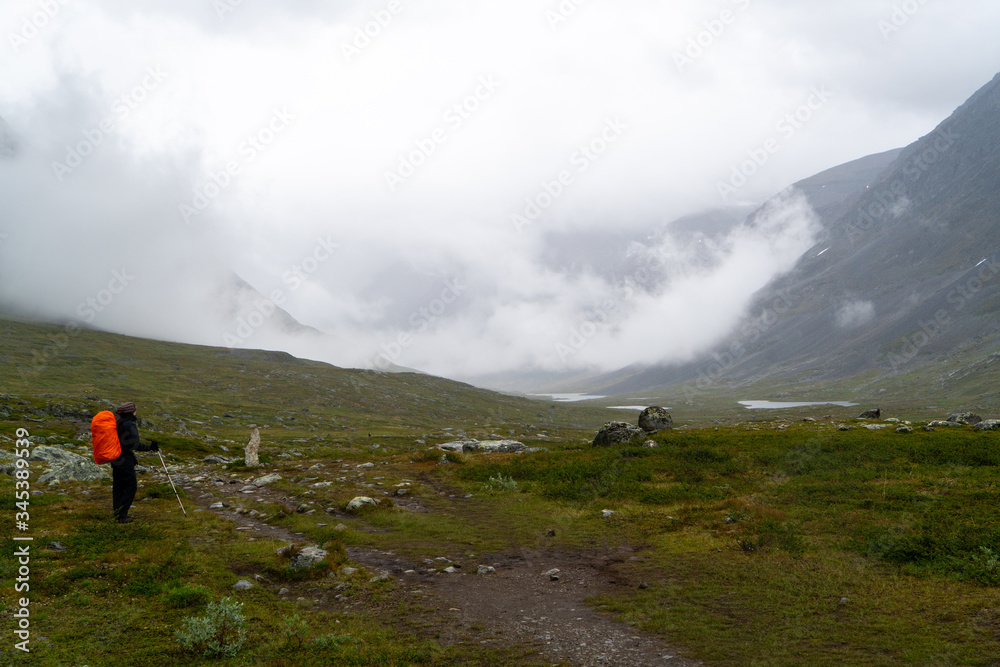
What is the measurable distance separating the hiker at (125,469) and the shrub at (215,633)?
391 inches

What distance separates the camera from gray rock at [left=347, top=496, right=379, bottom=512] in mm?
21859

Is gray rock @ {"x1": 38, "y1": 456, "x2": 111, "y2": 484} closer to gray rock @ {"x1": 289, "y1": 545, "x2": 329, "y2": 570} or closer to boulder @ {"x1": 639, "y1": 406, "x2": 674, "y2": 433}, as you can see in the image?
gray rock @ {"x1": 289, "y1": 545, "x2": 329, "y2": 570}

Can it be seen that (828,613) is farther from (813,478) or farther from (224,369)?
(224,369)

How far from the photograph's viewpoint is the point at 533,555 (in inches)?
666

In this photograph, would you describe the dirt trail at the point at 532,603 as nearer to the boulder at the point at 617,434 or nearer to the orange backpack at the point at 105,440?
the orange backpack at the point at 105,440

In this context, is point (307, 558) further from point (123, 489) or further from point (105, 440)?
point (105, 440)

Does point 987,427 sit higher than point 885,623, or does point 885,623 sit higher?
point 987,427

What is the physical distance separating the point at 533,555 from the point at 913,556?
10.6m

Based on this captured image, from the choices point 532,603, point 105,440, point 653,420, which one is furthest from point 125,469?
point 653,420

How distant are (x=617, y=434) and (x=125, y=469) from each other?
88.4ft

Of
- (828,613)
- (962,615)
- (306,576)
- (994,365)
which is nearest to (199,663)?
(306,576)

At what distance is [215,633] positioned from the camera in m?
9.55

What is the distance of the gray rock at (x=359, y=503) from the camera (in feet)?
71.7

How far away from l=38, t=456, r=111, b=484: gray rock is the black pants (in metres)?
10.3
